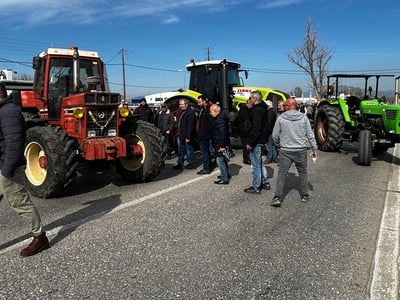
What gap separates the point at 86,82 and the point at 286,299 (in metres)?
5.87

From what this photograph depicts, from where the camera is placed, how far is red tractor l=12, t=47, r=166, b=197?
224 inches

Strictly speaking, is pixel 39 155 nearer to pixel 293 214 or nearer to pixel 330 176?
pixel 293 214

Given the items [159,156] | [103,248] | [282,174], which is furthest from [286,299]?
[159,156]

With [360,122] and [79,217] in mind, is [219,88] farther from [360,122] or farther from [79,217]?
[79,217]

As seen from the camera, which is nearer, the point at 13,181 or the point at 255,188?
the point at 13,181

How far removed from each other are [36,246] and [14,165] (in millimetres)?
871

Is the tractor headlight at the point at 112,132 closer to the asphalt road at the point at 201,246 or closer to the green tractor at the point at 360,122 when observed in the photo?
the asphalt road at the point at 201,246

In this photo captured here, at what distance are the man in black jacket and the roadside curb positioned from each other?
3.25m

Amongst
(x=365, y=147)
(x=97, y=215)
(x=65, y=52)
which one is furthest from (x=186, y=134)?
(x=365, y=147)

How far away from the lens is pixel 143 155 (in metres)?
6.84

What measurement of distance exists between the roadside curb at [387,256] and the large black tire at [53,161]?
14.6 ft

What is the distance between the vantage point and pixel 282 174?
214 inches

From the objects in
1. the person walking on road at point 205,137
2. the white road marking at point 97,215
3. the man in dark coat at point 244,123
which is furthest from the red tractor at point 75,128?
the man in dark coat at point 244,123

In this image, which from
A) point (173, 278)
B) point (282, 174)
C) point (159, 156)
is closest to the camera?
point (173, 278)
